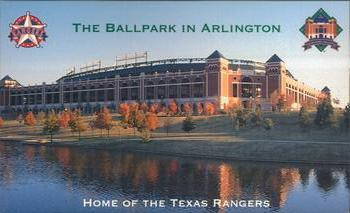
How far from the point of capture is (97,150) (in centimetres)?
9244

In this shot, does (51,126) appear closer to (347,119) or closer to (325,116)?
(325,116)

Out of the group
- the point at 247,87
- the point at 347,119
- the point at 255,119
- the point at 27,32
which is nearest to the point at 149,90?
the point at 247,87

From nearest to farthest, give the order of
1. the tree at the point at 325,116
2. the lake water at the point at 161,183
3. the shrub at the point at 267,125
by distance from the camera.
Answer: the lake water at the point at 161,183, the tree at the point at 325,116, the shrub at the point at 267,125

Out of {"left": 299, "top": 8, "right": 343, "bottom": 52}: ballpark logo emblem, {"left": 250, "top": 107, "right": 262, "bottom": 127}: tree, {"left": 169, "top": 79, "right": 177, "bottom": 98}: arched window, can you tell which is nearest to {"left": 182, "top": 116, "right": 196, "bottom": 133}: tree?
{"left": 250, "top": 107, "right": 262, "bottom": 127}: tree

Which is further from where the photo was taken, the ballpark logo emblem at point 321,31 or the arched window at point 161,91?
the arched window at point 161,91

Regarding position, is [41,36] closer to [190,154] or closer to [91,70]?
[190,154]

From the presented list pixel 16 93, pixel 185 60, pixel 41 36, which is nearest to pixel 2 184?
pixel 41 36

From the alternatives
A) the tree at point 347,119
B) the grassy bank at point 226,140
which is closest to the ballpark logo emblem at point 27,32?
the grassy bank at point 226,140

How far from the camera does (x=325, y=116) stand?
9544 centimetres

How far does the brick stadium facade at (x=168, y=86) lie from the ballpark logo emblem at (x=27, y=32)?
90795mm

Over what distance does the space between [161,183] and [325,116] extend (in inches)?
1980

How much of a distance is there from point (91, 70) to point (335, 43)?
138731mm

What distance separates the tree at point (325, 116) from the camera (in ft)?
310

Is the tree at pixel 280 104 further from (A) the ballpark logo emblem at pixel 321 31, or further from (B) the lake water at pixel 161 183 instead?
(A) the ballpark logo emblem at pixel 321 31
